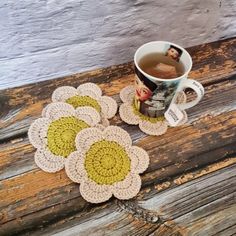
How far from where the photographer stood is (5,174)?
0.55m

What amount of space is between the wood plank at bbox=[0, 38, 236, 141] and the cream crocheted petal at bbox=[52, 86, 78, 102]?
15 millimetres

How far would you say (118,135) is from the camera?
603 mm

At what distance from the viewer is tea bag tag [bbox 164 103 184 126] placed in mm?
623

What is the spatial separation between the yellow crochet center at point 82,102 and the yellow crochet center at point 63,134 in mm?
34

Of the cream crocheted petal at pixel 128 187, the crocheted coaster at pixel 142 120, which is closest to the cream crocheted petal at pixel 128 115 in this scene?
the crocheted coaster at pixel 142 120

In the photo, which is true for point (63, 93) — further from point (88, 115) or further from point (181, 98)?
point (181, 98)

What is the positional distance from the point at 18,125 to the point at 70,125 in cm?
9

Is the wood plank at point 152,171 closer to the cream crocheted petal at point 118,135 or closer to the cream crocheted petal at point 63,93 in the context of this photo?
the cream crocheted petal at point 118,135

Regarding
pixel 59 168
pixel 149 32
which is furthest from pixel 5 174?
pixel 149 32

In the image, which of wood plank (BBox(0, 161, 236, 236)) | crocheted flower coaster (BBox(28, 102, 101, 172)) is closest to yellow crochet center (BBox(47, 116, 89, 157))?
crocheted flower coaster (BBox(28, 102, 101, 172))

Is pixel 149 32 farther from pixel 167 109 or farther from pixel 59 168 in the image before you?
pixel 59 168

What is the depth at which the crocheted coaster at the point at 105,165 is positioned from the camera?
0.54 meters

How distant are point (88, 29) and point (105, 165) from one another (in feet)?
0.93

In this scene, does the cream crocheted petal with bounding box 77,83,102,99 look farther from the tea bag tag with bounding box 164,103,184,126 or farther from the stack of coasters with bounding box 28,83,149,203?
the tea bag tag with bounding box 164,103,184,126
